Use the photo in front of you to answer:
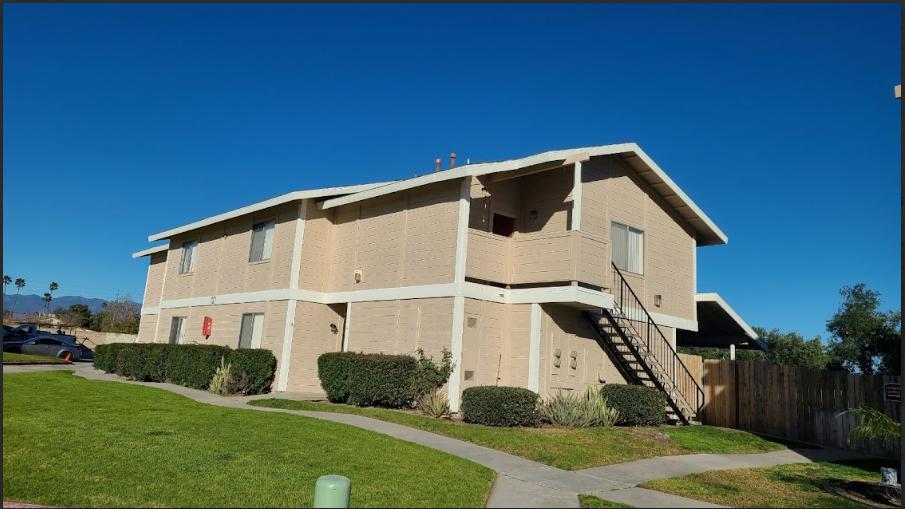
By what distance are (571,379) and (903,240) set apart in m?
9.05

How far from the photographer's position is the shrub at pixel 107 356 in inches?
949

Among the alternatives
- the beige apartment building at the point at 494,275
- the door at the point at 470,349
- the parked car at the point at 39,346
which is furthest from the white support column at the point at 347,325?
the parked car at the point at 39,346

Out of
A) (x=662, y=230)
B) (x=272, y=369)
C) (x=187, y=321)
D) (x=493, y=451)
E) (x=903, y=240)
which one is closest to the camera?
(x=903, y=240)

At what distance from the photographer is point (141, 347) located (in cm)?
A: 2244

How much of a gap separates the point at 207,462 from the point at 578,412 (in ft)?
27.0

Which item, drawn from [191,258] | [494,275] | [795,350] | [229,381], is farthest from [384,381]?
[795,350]

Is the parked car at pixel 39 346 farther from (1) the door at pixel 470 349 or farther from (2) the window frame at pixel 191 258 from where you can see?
(1) the door at pixel 470 349

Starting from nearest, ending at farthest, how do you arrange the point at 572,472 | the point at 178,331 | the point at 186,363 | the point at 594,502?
the point at 594,502 → the point at 572,472 → the point at 186,363 → the point at 178,331

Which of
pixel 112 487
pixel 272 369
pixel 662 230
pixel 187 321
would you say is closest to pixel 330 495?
pixel 112 487

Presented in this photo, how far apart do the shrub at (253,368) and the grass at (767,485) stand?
12.5 m

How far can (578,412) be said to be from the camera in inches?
564

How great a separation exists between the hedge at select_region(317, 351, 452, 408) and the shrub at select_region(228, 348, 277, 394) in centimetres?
345

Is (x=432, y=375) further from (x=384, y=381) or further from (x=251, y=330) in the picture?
(x=251, y=330)

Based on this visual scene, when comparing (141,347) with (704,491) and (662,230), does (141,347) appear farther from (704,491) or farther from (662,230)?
(704,491)
